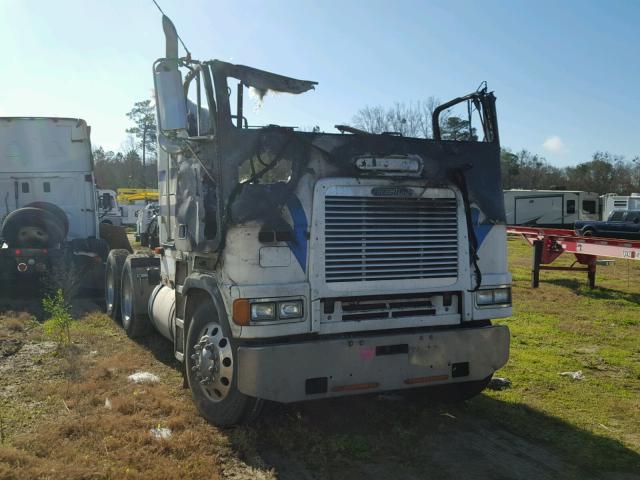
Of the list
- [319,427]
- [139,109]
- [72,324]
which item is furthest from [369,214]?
[139,109]

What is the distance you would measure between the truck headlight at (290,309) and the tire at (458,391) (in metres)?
1.91

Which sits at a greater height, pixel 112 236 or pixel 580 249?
pixel 112 236

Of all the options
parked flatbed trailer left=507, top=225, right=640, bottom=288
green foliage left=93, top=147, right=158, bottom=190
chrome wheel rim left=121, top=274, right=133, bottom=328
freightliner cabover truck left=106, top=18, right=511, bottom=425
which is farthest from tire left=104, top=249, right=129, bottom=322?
green foliage left=93, top=147, right=158, bottom=190

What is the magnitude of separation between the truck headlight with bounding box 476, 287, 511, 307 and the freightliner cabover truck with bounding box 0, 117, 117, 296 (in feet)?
29.5

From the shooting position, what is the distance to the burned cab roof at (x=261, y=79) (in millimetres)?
4648

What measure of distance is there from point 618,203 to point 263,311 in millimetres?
40647

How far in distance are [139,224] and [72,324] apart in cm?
1953

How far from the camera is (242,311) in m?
4.32

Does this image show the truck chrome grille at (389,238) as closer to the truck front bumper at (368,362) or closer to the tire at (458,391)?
the truck front bumper at (368,362)

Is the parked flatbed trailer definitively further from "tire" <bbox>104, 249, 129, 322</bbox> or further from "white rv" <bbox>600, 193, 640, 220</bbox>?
"white rv" <bbox>600, 193, 640, 220</bbox>

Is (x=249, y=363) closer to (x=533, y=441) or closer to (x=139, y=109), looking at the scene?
(x=533, y=441)

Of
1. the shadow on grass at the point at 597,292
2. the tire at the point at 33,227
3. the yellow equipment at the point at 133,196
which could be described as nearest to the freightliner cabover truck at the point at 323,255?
the tire at the point at 33,227

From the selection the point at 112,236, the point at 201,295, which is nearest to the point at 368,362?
the point at 201,295

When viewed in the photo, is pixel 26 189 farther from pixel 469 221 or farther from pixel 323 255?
pixel 469 221
